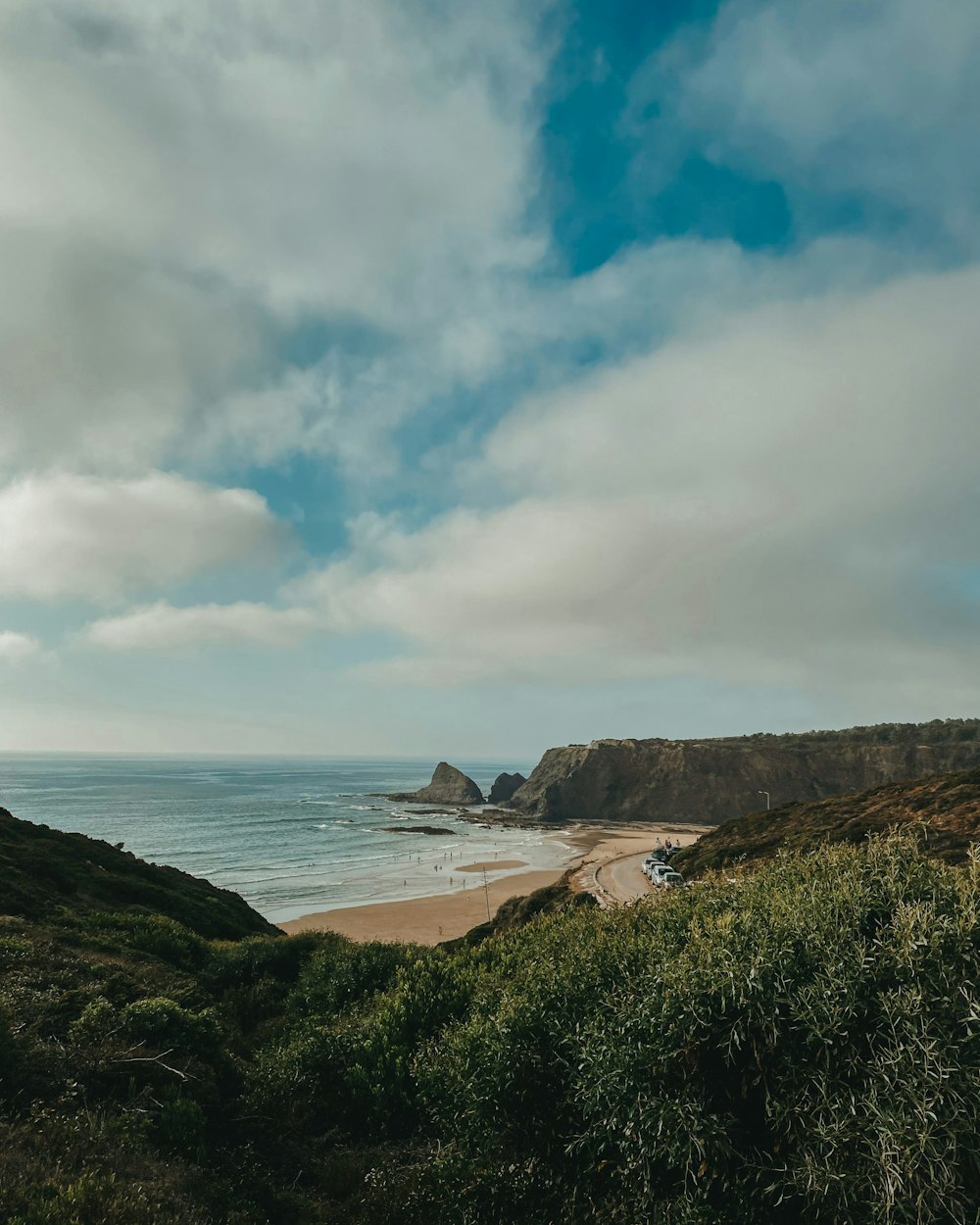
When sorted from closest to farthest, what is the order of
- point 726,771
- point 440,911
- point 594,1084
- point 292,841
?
1. point 594,1084
2. point 440,911
3. point 292,841
4. point 726,771

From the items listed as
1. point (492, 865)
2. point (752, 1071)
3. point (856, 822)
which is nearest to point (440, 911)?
point (492, 865)

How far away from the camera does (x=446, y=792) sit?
162750 millimetres

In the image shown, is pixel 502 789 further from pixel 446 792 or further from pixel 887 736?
pixel 887 736

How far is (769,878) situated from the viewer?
1407cm

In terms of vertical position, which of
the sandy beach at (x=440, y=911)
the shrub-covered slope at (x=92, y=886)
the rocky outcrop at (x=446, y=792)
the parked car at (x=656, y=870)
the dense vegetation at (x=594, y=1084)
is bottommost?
the rocky outcrop at (x=446, y=792)

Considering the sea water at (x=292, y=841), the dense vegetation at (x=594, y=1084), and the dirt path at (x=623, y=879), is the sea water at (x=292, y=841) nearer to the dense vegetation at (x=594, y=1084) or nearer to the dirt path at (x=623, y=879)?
the dirt path at (x=623, y=879)

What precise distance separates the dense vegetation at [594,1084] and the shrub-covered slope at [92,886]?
11.0 metres

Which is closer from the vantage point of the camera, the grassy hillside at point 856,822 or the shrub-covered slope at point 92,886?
the shrub-covered slope at point 92,886

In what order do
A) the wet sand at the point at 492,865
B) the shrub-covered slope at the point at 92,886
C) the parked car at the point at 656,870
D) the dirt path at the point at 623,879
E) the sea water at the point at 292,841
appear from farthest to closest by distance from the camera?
the wet sand at the point at 492,865
the sea water at the point at 292,841
the parked car at the point at 656,870
the dirt path at the point at 623,879
the shrub-covered slope at the point at 92,886

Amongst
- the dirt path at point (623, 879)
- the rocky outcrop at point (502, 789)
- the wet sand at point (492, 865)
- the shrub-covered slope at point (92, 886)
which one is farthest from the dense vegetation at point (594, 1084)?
the rocky outcrop at point (502, 789)

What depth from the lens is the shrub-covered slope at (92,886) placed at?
24909 mm

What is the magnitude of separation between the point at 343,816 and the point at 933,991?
122246 mm

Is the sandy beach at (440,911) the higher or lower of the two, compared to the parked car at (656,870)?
lower

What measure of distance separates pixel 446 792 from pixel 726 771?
72685 millimetres
